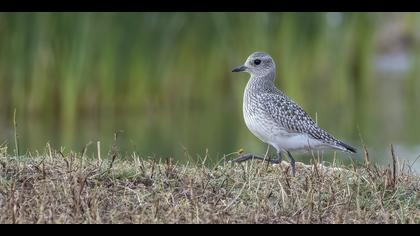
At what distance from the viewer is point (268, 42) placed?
53.2ft

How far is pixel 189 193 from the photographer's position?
5.50 m

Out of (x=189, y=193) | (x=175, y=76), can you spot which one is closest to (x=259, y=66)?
(x=189, y=193)

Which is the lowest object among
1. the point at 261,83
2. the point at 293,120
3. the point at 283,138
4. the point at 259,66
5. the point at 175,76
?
the point at 175,76

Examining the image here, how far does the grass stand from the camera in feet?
16.7

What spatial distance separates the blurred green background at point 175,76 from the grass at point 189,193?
6616 mm

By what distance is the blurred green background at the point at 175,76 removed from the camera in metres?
14.5

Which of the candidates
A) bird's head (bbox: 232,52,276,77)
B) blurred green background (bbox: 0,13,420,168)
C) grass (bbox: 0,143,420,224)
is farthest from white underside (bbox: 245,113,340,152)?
blurred green background (bbox: 0,13,420,168)

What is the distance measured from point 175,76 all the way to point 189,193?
1126 cm

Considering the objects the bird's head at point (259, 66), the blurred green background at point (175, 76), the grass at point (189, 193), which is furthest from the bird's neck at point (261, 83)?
the blurred green background at point (175, 76)
